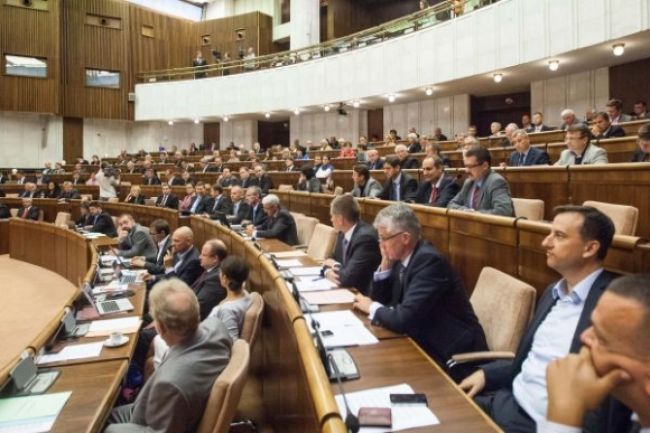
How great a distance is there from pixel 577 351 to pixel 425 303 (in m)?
0.64

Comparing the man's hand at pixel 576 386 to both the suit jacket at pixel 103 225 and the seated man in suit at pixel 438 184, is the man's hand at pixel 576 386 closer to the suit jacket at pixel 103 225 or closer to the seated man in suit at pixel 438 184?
the seated man in suit at pixel 438 184

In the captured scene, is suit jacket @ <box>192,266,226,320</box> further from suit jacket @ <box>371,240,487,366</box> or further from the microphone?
the microphone

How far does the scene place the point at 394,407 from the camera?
1453 mm

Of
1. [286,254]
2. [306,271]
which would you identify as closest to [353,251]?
[306,271]

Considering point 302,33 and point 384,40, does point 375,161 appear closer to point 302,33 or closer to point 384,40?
point 384,40

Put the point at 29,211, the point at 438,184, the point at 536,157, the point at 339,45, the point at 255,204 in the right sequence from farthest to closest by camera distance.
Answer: the point at 339,45 < the point at 29,211 < the point at 255,204 < the point at 536,157 < the point at 438,184

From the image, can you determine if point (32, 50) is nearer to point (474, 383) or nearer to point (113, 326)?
point (113, 326)

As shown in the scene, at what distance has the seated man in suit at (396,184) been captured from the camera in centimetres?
522

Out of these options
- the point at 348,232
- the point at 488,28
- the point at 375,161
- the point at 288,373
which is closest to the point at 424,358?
the point at 288,373

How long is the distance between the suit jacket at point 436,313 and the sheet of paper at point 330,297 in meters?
0.43

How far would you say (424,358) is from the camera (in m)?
1.82

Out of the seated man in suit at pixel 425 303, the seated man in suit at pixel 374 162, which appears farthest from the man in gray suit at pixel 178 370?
the seated man in suit at pixel 374 162

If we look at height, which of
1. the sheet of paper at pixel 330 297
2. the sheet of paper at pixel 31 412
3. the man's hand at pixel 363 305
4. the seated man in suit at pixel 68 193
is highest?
the seated man in suit at pixel 68 193

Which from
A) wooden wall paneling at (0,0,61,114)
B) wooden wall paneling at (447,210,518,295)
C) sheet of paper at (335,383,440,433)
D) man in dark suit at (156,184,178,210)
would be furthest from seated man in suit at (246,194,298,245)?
wooden wall paneling at (0,0,61,114)
